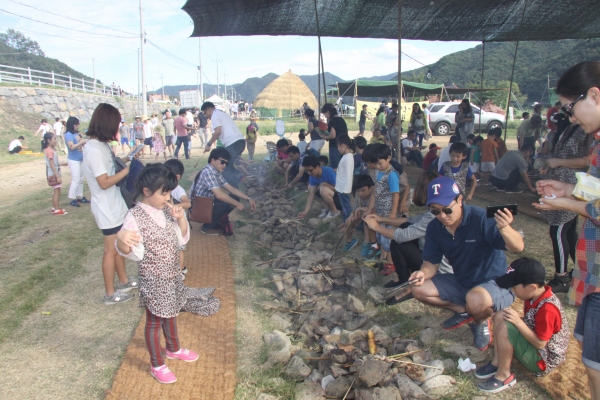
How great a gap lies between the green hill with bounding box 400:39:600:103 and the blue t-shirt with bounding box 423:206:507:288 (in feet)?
110

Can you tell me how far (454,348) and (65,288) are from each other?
403 centimetres

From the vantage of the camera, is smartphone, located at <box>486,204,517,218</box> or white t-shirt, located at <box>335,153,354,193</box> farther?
white t-shirt, located at <box>335,153,354,193</box>

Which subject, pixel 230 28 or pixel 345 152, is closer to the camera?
pixel 345 152

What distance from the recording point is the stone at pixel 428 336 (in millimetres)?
3257

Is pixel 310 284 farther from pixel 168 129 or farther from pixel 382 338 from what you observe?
pixel 168 129

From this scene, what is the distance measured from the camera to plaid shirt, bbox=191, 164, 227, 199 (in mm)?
5684

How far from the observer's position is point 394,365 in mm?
3000

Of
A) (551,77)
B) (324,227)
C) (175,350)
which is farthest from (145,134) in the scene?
(551,77)

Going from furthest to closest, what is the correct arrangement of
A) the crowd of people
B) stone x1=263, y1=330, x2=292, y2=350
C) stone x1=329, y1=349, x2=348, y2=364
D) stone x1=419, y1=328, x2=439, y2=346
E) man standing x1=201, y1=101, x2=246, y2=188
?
man standing x1=201, y1=101, x2=246, y2=188 → stone x1=263, y1=330, x2=292, y2=350 → stone x1=419, y1=328, x2=439, y2=346 → stone x1=329, y1=349, x2=348, y2=364 → the crowd of people

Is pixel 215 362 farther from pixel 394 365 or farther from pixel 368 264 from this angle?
pixel 368 264

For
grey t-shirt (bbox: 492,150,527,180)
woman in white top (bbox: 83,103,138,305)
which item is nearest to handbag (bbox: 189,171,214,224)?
woman in white top (bbox: 83,103,138,305)

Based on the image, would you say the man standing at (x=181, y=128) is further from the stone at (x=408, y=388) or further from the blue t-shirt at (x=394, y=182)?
the stone at (x=408, y=388)

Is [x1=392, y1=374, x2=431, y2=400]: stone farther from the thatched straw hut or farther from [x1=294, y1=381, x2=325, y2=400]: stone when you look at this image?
the thatched straw hut

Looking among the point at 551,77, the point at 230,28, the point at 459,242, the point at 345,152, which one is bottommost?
the point at 459,242
